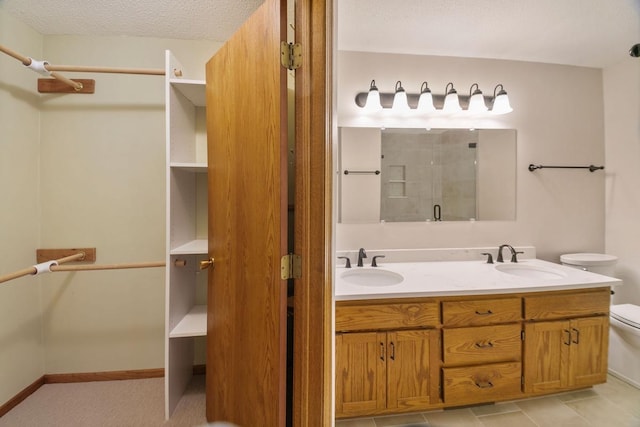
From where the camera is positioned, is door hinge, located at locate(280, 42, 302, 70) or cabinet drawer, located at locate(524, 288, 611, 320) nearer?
door hinge, located at locate(280, 42, 302, 70)

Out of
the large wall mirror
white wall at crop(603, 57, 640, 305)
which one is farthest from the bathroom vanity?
the large wall mirror

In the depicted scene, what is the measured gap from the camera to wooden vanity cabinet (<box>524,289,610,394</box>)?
1.45 meters

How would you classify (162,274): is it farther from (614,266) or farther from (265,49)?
(614,266)

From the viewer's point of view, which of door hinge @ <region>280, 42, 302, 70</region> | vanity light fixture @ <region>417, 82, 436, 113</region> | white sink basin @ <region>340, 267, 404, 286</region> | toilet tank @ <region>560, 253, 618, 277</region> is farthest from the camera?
vanity light fixture @ <region>417, 82, 436, 113</region>

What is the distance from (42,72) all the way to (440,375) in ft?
9.61

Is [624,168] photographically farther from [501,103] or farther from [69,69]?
[69,69]

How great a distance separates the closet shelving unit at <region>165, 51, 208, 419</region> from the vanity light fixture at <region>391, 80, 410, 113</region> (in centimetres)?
134

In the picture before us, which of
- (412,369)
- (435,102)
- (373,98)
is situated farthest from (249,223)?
(435,102)

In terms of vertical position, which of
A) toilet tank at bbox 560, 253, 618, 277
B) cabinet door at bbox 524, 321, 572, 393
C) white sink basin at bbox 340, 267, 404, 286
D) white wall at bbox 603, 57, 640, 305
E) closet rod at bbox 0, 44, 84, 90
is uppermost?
closet rod at bbox 0, 44, 84, 90

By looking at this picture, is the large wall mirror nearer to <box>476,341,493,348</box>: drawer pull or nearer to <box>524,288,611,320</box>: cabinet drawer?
<box>524,288,611,320</box>: cabinet drawer

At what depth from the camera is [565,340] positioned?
1.48 m

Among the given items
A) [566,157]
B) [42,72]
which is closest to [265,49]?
[42,72]

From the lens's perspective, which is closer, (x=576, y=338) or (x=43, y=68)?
(x=43, y=68)

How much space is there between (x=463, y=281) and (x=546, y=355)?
0.68m
